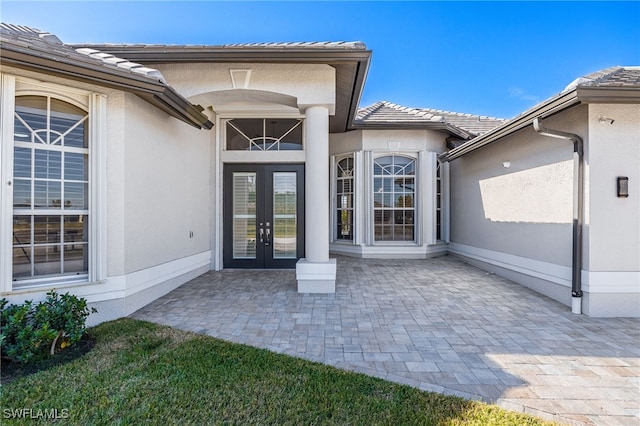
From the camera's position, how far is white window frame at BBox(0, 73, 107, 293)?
362 centimetres

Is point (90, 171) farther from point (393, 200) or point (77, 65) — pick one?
point (393, 200)

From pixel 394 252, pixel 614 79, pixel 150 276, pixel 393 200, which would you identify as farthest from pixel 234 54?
pixel 394 252

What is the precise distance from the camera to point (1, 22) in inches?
164

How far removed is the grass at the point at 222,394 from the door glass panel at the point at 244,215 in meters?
4.67

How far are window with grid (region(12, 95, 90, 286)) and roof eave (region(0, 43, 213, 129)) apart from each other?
2.10 ft

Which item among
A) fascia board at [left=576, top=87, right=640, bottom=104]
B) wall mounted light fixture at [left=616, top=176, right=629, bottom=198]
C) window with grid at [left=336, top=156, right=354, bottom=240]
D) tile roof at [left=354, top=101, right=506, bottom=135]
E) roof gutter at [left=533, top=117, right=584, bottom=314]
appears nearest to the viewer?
fascia board at [left=576, top=87, right=640, bottom=104]

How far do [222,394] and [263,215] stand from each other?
18.4 ft

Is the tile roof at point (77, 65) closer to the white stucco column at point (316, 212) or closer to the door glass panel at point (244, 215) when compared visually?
the white stucco column at point (316, 212)

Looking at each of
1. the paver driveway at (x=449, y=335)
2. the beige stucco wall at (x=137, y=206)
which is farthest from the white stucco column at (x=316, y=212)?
the beige stucco wall at (x=137, y=206)

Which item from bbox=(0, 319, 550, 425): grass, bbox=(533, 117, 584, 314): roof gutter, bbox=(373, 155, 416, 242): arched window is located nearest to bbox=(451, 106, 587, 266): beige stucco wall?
bbox=(533, 117, 584, 314): roof gutter

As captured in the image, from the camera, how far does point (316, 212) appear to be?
19.6 ft

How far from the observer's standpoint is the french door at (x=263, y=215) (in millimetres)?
8008

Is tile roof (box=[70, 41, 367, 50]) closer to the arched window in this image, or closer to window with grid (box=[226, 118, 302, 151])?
window with grid (box=[226, 118, 302, 151])

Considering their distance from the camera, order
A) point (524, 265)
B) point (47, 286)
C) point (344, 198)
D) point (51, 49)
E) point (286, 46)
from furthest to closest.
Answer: point (344, 198) < point (524, 265) < point (286, 46) < point (47, 286) < point (51, 49)
